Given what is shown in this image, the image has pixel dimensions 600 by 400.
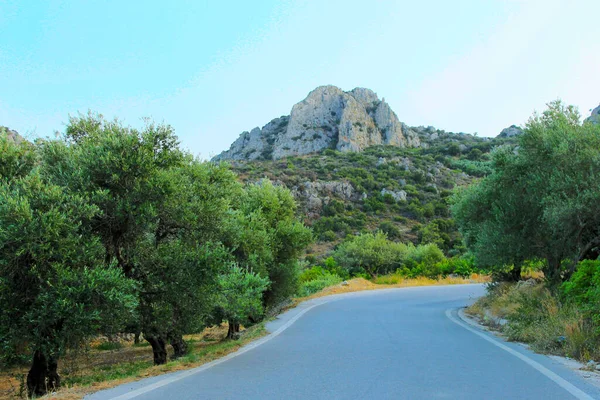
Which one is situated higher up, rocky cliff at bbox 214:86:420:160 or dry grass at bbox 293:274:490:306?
rocky cliff at bbox 214:86:420:160

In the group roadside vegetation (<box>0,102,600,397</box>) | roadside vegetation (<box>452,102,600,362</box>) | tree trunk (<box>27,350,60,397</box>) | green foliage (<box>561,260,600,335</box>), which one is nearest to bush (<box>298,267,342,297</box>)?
roadside vegetation (<box>0,102,600,397</box>)

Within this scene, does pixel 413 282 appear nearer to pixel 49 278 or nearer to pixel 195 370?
pixel 195 370

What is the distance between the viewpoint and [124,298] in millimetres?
8617

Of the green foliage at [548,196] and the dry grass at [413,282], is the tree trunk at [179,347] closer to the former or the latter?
the green foliage at [548,196]

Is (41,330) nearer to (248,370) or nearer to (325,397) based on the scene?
(248,370)

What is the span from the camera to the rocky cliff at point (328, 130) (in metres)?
105

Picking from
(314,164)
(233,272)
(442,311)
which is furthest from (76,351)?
(314,164)

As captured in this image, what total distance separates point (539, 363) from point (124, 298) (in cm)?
677

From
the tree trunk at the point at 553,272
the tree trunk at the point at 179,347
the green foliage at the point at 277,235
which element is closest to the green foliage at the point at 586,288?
the tree trunk at the point at 553,272

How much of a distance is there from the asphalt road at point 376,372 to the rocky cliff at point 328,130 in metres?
89.5

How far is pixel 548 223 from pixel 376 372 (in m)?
8.49

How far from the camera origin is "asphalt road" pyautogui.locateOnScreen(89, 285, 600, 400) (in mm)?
6285

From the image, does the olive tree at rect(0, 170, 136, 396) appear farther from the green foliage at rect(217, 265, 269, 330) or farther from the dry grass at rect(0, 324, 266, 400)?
the green foliage at rect(217, 265, 269, 330)

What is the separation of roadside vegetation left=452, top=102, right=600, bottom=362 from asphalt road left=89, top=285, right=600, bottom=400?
52.4 inches
